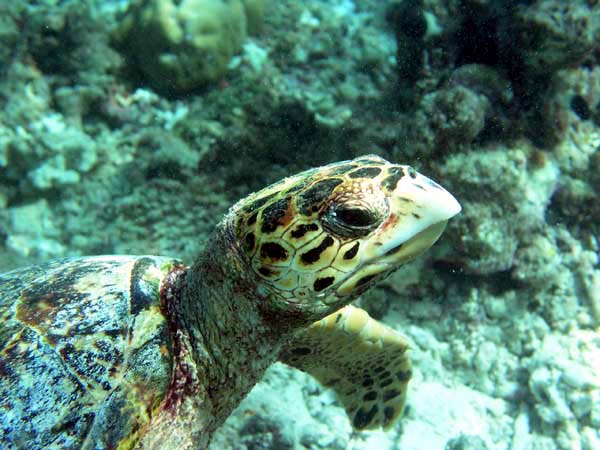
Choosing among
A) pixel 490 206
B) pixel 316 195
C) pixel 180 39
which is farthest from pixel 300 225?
pixel 180 39

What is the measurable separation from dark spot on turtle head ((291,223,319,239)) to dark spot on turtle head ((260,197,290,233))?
0.21ft

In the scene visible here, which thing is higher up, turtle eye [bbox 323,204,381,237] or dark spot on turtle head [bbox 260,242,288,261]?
turtle eye [bbox 323,204,381,237]

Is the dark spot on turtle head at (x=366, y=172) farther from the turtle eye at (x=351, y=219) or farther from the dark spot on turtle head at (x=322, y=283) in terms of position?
the dark spot on turtle head at (x=322, y=283)

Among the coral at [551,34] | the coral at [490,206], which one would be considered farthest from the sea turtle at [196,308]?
the coral at [551,34]

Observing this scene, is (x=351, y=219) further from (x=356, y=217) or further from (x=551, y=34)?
(x=551, y=34)

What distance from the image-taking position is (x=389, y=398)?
2705 mm

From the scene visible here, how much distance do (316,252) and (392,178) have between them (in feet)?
1.22

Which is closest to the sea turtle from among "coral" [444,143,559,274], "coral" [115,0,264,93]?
"coral" [444,143,559,274]

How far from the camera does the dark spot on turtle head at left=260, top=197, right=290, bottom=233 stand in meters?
1.48

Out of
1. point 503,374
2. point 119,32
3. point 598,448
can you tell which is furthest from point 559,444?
point 119,32

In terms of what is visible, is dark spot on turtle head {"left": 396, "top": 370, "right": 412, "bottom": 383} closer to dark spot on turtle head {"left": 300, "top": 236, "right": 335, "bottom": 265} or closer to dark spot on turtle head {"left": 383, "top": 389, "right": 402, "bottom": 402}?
dark spot on turtle head {"left": 383, "top": 389, "right": 402, "bottom": 402}

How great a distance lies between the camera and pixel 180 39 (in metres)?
5.07

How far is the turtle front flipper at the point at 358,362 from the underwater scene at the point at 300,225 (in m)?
0.02

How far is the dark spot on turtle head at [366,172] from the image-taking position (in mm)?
1446
